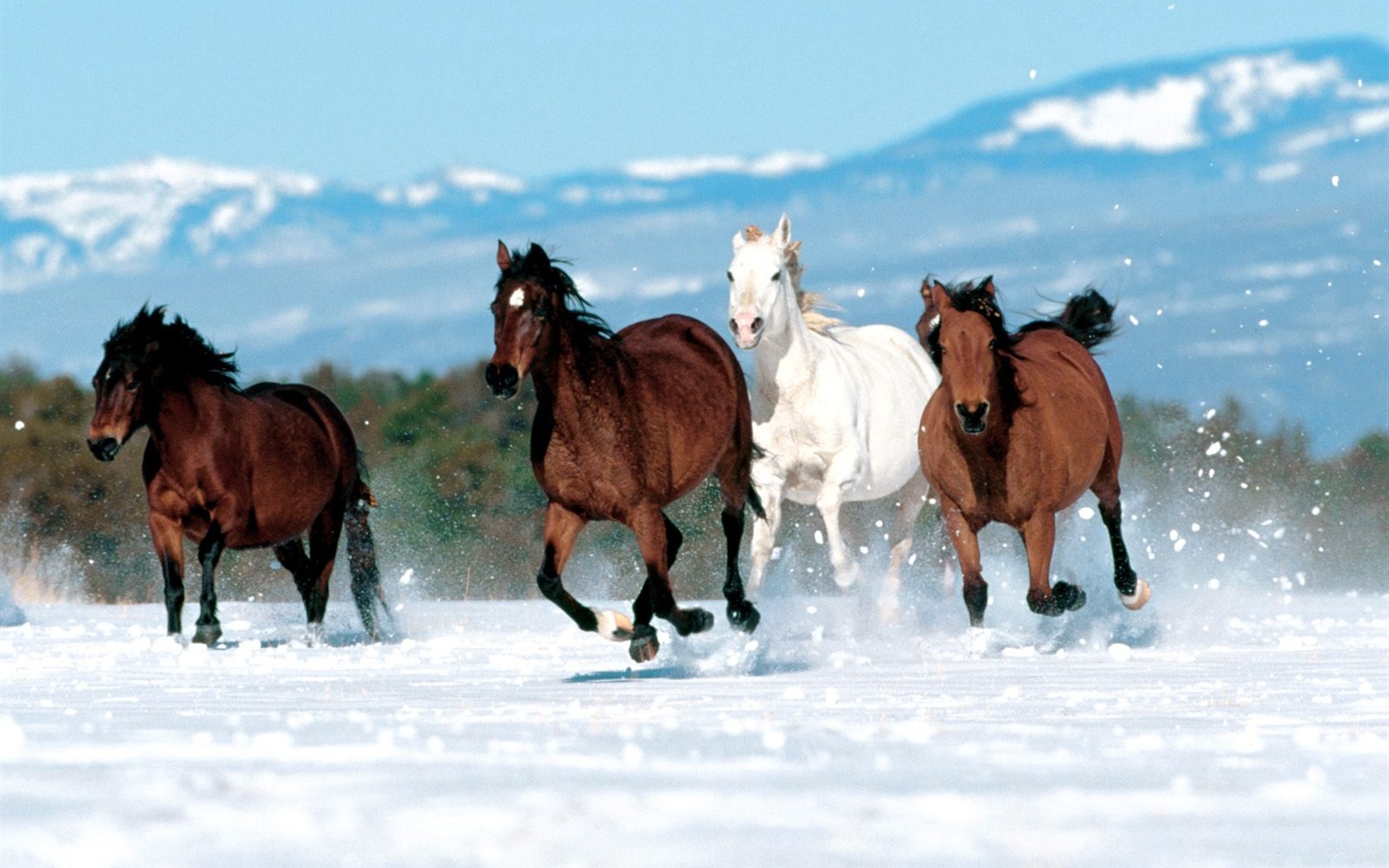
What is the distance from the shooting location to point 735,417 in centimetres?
945

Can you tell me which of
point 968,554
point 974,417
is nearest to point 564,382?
point 974,417

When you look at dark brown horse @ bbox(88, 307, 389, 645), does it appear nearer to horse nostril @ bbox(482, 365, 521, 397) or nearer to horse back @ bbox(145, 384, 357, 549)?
horse back @ bbox(145, 384, 357, 549)

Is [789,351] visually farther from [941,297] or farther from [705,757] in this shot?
[705,757]

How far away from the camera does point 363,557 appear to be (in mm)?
11875

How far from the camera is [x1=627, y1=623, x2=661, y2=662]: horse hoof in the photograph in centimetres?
811

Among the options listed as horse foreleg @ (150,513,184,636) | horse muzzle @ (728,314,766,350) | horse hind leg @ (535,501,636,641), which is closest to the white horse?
horse muzzle @ (728,314,766,350)

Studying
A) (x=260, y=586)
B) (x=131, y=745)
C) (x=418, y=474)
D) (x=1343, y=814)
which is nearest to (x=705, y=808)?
(x=1343, y=814)

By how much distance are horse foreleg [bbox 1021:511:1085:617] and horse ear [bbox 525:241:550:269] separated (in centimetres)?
262

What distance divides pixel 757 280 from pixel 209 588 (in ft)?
9.56

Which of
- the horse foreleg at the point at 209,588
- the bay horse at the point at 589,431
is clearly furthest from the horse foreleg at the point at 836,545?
the horse foreleg at the point at 209,588

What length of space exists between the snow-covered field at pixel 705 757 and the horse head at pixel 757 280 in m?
1.47

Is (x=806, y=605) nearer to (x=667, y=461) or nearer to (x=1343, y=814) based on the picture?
(x=667, y=461)

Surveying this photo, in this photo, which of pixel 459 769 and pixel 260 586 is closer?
pixel 459 769

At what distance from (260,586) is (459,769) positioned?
16.5m
